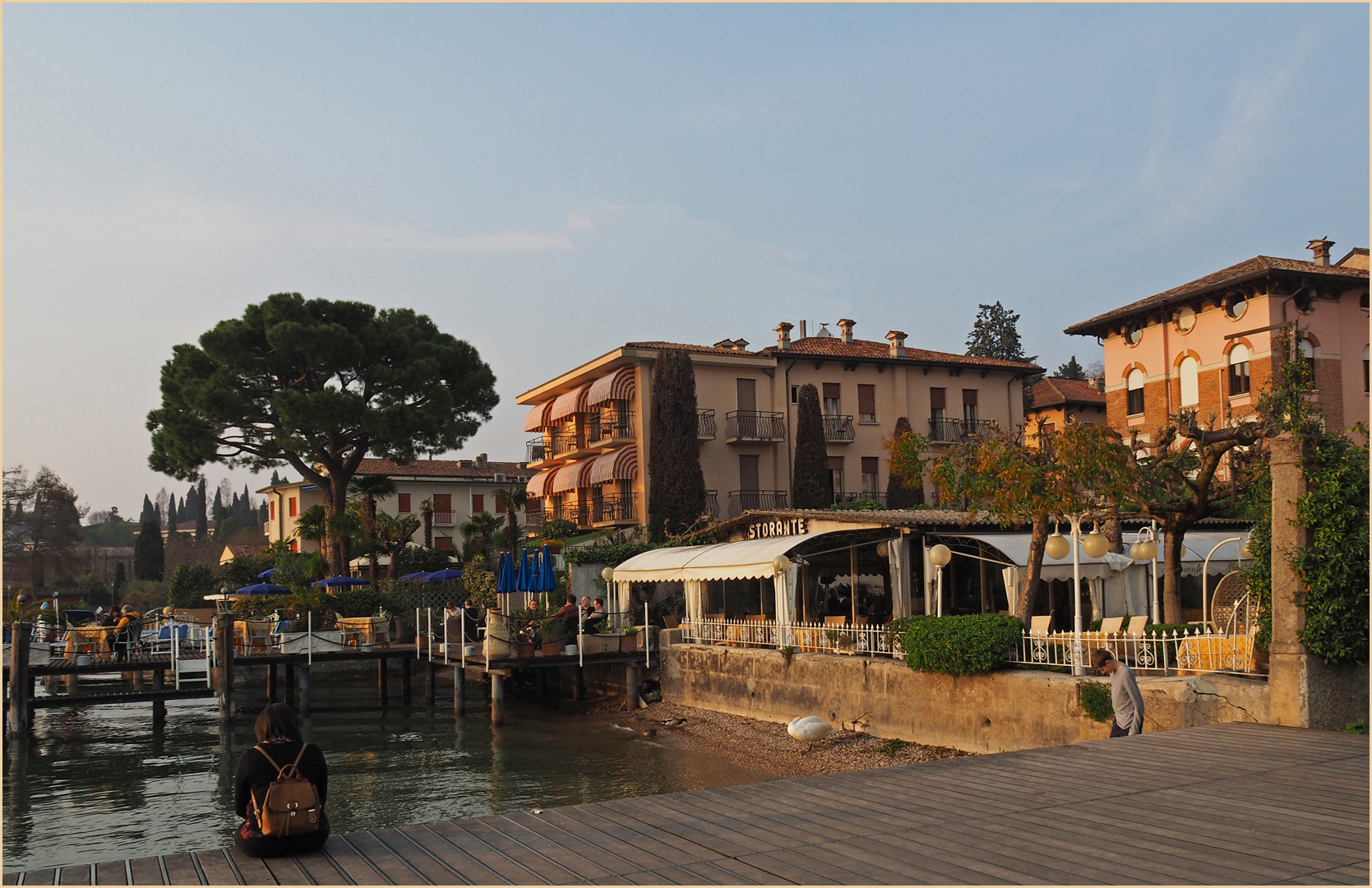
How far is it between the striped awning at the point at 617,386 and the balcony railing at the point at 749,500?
5385mm

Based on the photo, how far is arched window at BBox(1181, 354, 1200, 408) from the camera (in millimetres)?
30969

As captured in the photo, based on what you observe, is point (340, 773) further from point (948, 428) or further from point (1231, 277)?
point (948, 428)

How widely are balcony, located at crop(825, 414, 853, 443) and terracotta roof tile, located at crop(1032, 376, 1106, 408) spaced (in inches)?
407

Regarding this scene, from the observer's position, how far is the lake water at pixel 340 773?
594 inches

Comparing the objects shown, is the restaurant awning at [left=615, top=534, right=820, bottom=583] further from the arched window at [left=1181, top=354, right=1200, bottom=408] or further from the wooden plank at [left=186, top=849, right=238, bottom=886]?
the wooden plank at [left=186, top=849, right=238, bottom=886]

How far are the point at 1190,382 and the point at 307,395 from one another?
30.6m

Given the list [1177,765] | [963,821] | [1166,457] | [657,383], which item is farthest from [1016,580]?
[657,383]

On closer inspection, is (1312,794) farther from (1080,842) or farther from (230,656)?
(230,656)

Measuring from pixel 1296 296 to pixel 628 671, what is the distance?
20.3 metres

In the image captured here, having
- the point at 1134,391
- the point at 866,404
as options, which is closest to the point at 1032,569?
the point at 1134,391

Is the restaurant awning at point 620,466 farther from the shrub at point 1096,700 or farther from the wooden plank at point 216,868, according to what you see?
the wooden plank at point 216,868

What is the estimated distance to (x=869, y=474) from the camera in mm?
42812

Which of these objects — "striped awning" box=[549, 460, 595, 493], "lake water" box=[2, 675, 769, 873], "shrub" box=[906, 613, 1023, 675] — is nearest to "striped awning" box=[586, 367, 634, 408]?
"striped awning" box=[549, 460, 595, 493]

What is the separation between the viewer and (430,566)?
46.3 metres
